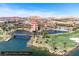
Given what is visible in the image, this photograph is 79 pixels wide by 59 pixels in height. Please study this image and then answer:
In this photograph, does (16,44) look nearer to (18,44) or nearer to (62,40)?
(18,44)

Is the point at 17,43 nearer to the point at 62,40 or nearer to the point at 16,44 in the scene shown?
the point at 16,44

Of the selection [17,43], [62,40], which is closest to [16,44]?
[17,43]

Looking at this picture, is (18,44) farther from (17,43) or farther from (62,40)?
(62,40)

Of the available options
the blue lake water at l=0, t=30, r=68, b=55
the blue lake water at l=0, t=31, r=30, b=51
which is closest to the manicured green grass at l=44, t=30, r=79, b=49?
the blue lake water at l=0, t=30, r=68, b=55

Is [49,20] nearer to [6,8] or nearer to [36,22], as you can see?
[36,22]

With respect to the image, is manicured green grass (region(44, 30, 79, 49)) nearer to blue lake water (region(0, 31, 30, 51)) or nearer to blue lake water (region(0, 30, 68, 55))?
blue lake water (region(0, 30, 68, 55))

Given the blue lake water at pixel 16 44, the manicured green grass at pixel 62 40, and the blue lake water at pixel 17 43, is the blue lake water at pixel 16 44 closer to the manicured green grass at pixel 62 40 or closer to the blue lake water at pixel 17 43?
the blue lake water at pixel 17 43

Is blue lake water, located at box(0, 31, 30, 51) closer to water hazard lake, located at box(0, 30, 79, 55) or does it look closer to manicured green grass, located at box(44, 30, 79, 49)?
water hazard lake, located at box(0, 30, 79, 55)

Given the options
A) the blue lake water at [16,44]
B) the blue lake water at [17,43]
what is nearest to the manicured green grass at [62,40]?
the blue lake water at [17,43]

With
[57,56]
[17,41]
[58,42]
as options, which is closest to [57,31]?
[58,42]

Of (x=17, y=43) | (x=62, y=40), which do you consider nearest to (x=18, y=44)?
(x=17, y=43)

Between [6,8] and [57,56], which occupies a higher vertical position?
[6,8]
